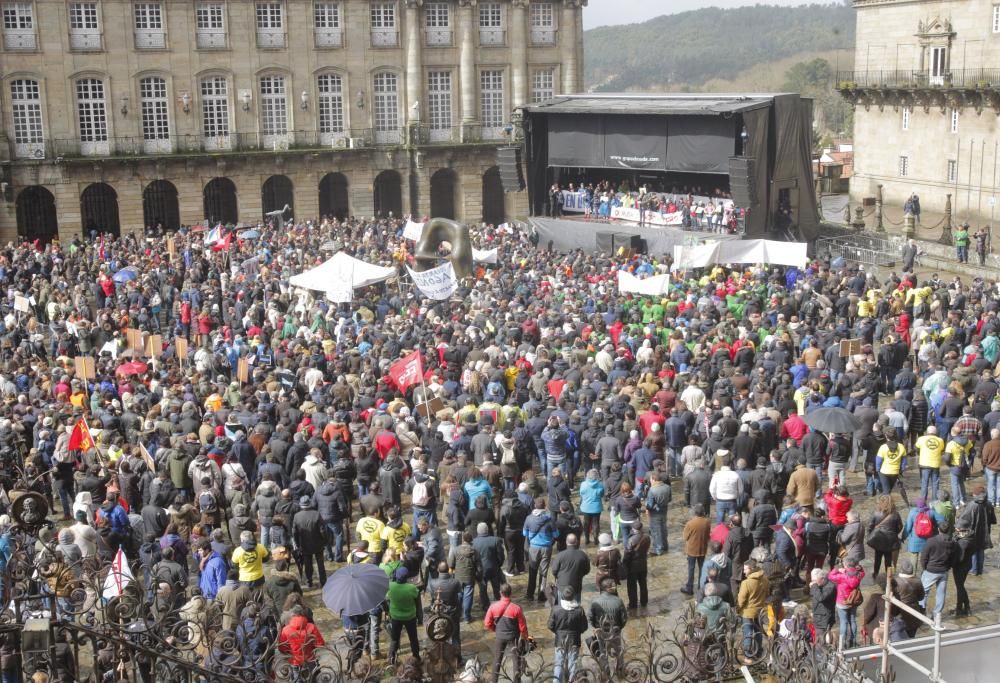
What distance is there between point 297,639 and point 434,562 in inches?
128

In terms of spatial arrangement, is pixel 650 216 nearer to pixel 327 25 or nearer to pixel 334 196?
pixel 327 25

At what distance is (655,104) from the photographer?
4272cm

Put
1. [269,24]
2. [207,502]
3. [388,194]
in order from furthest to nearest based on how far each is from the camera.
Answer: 1. [388,194]
2. [269,24]
3. [207,502]

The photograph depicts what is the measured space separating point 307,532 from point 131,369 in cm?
932

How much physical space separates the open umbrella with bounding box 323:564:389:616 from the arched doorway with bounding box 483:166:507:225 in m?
44.9

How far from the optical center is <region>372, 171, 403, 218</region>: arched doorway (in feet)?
184

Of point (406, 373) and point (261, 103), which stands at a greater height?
point (261, 103)

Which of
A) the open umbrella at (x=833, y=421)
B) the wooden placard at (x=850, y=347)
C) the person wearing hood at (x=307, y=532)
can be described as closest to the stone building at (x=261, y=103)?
the wooden placard at (x=850, y=347)

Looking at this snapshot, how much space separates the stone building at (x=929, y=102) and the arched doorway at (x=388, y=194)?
1991 cm

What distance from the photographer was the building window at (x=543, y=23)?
→ 2174 inches

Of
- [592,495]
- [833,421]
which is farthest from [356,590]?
[833,421]

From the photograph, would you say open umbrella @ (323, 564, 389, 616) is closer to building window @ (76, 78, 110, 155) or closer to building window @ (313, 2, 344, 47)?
building window @ (76, 78, 110, 155)

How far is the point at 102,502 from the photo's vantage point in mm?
16953

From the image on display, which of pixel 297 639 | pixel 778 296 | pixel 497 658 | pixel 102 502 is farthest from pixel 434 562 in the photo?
pixel 778 296
